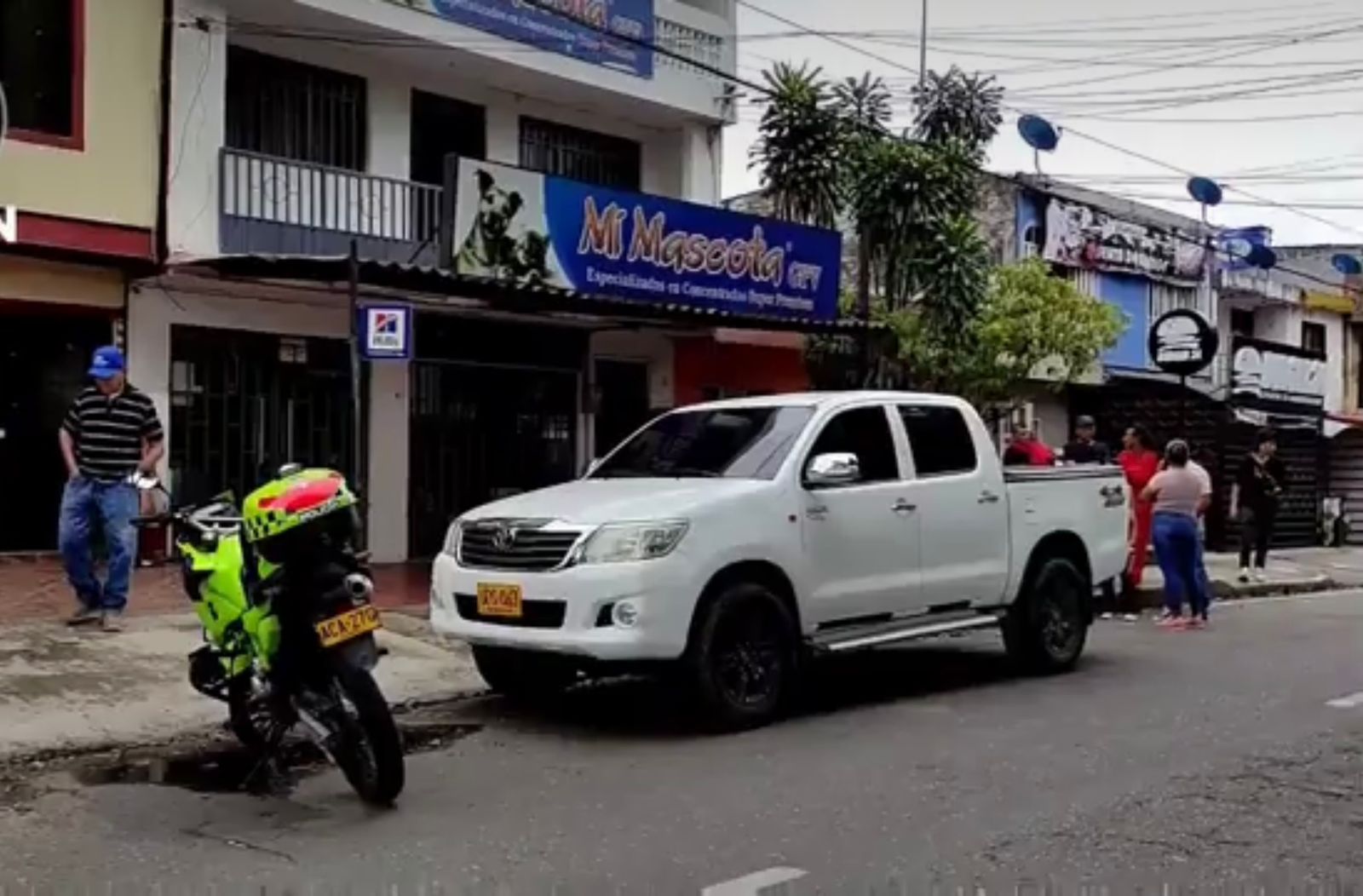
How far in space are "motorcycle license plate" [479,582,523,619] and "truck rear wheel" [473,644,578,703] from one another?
46cm

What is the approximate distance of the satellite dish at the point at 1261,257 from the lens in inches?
1172

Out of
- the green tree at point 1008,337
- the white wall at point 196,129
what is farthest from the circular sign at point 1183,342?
the white wall at point 196,129

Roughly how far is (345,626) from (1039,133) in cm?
2076

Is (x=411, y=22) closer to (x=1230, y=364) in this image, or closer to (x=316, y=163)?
(x=316, y=163)

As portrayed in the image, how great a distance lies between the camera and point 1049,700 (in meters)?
9.80

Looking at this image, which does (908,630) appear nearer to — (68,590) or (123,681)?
(123,681)

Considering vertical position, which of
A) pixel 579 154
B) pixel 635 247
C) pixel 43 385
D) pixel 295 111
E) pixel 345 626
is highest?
pixel 579 154

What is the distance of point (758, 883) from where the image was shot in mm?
5602

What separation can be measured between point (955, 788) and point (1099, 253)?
69.8 ft

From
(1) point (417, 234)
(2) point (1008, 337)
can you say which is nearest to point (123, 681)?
(1) point (417, 234)

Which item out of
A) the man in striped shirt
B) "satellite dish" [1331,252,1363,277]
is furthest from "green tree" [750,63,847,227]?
"satellite dish" [1331,252,1363,277]

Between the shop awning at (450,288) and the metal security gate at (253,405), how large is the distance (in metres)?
1.10

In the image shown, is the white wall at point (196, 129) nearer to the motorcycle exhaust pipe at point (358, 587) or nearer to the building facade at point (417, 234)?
the building facade at point (417, 234)

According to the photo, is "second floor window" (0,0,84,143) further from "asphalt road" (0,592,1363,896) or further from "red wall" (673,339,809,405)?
"red wall" (673,339,809,405)
